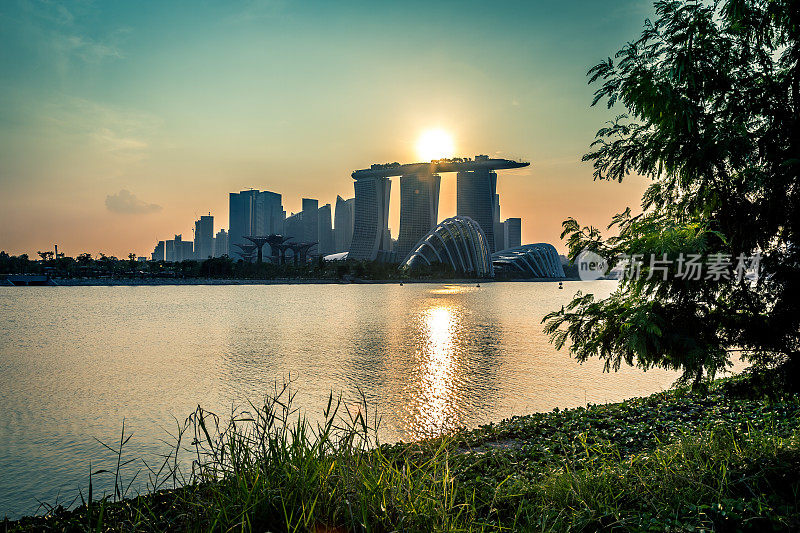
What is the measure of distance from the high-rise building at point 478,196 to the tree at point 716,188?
556 ft

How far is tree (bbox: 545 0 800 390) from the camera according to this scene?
191 inches

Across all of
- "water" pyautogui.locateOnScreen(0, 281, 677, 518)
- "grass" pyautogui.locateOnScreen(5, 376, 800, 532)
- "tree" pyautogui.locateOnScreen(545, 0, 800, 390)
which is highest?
"tree" pyautogui.locateOnScreen(545, 0, 800, 390)

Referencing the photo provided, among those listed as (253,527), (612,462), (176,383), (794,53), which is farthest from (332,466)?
(176,383)

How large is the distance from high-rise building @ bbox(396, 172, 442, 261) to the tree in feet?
520

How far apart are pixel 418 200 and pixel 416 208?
3260 mm

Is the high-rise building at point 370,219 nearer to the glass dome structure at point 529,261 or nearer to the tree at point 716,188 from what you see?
the glass dome structure at point 529,261

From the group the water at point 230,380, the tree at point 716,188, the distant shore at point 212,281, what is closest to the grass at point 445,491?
the tree at point 716,188

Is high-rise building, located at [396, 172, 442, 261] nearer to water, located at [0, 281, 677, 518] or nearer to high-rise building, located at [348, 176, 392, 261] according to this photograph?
high-rise building, located at [348, 176, 392, 261]

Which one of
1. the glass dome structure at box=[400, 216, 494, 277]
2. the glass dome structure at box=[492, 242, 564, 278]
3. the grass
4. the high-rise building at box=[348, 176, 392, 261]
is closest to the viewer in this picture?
the grass

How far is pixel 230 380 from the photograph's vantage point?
518 inches

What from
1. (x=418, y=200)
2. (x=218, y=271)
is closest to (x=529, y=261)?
(x=418, y=200)

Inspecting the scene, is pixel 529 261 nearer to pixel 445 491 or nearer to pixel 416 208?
pixel 416 208

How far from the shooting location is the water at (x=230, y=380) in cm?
838

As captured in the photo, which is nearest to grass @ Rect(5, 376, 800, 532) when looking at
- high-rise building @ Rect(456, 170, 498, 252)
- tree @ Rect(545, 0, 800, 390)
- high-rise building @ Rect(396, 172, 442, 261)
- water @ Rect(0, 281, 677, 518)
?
tree @ Rect(545, 0, 800, 390)
